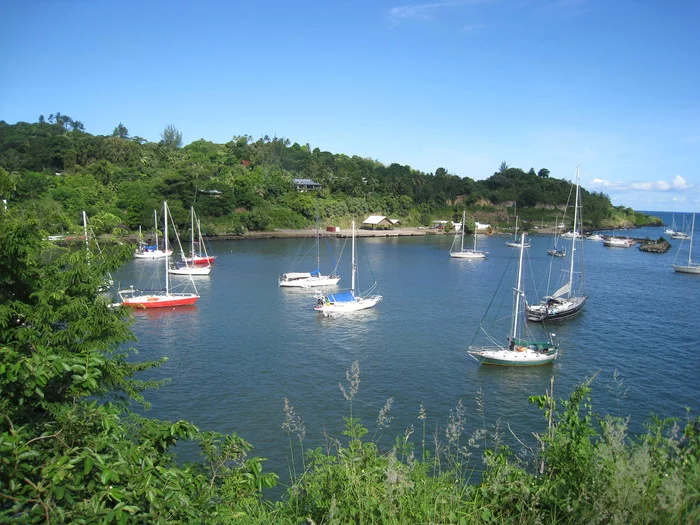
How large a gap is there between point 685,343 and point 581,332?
4.70 meters

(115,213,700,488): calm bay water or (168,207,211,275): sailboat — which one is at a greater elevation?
(168,207,211,275): sailboat

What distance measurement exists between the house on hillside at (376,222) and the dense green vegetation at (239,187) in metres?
2.41

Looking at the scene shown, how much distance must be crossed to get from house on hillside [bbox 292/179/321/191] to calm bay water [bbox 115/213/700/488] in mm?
48464

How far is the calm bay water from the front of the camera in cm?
1614

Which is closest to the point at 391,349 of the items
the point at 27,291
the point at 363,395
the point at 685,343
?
the point at 363,395

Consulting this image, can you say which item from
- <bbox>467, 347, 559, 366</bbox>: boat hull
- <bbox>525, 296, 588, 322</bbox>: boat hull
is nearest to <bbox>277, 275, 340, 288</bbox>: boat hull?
<bbox>525, 296, 588, 322</bbox>: boat hull

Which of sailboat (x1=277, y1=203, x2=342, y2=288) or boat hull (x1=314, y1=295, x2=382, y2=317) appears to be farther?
sailboat (x1=277, y1=203, x2=342, y2=288)

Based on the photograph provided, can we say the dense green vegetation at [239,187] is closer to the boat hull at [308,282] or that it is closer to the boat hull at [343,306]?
the boat hull at [308,282]

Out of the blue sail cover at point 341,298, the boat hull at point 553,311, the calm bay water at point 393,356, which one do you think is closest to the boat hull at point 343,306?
the blue sail cover at point 341,298

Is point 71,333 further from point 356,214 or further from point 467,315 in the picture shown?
point 356,214

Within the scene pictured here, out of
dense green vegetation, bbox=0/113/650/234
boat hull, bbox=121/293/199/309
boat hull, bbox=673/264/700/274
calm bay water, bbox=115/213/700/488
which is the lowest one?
calm bay water, bbox=115/213/700/488

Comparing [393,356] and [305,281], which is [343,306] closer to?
[393,356]

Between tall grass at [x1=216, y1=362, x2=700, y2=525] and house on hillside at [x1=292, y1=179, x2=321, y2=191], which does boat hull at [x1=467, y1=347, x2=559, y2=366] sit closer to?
tall grass at [x1=216, y1=362, x2=700, y2=525]

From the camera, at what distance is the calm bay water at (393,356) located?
53.0ft
